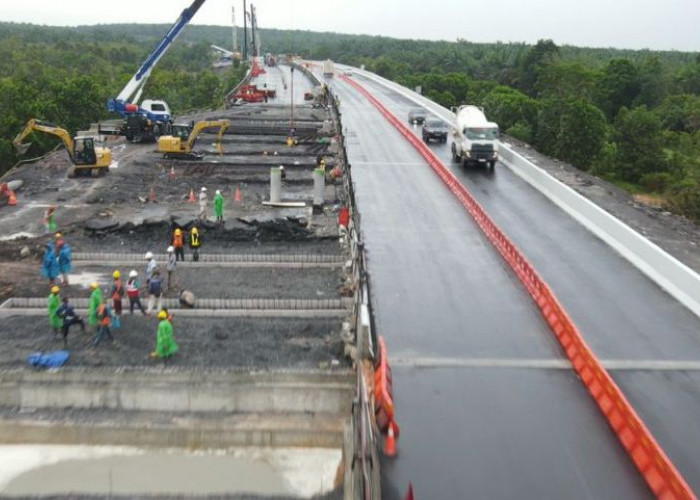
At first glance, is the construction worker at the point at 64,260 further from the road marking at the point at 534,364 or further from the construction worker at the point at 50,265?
the road marking at the point at 534,364

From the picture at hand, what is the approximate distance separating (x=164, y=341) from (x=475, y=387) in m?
7.64

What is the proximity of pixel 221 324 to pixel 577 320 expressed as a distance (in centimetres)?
949

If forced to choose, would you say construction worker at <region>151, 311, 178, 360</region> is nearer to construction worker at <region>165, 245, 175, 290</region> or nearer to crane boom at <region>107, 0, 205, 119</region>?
construction worker at <region>165, 245, 175, 290</region>

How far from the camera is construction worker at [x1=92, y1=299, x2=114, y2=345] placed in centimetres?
1742

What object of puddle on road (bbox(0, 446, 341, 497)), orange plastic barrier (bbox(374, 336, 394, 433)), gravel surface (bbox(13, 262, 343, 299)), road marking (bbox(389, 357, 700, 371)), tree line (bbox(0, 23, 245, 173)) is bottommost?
tree line (bbox(0, 23, 245, 173))

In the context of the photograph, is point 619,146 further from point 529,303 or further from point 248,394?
point 248,394

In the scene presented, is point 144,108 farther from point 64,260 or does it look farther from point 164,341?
point 164,341

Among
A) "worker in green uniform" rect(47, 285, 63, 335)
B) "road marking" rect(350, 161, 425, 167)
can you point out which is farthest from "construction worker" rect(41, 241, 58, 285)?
"road marking" rect(350, 161, 425, 167)

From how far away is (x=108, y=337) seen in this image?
58.4 ft

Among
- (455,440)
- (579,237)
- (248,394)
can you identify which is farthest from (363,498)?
(579,237)

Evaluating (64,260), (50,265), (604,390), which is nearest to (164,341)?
(50,265)

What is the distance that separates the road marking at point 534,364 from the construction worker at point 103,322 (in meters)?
7.53

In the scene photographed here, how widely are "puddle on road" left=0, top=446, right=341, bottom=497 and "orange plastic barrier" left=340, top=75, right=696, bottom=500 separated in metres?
5.57

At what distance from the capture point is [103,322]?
1739cm
